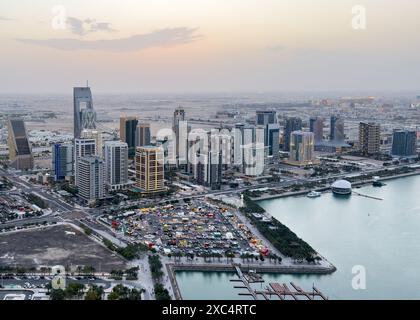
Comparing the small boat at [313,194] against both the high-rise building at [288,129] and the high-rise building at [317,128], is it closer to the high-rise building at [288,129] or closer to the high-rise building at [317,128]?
the high-rise building at [288,129]

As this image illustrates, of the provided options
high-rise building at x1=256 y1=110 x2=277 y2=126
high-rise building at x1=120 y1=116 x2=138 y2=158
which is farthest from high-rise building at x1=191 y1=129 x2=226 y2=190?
high-rise building at x1=256 y1=110 x2=277 y2=126

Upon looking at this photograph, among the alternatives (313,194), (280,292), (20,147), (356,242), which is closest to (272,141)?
(313,194)

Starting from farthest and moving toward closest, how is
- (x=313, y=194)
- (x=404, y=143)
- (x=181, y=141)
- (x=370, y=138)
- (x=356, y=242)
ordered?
(x=370, y=138) → (x=404, y=143) → (x=181, y=141) → (x=313, y=194) → (x=356, y=242)

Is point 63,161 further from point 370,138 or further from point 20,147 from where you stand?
point 370,138

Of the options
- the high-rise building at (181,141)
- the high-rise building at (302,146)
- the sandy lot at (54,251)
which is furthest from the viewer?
the high-rise building at (302,146)

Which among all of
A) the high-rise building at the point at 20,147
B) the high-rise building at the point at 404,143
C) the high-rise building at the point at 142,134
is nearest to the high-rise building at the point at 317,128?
the high-rise building at the point at 404,143
